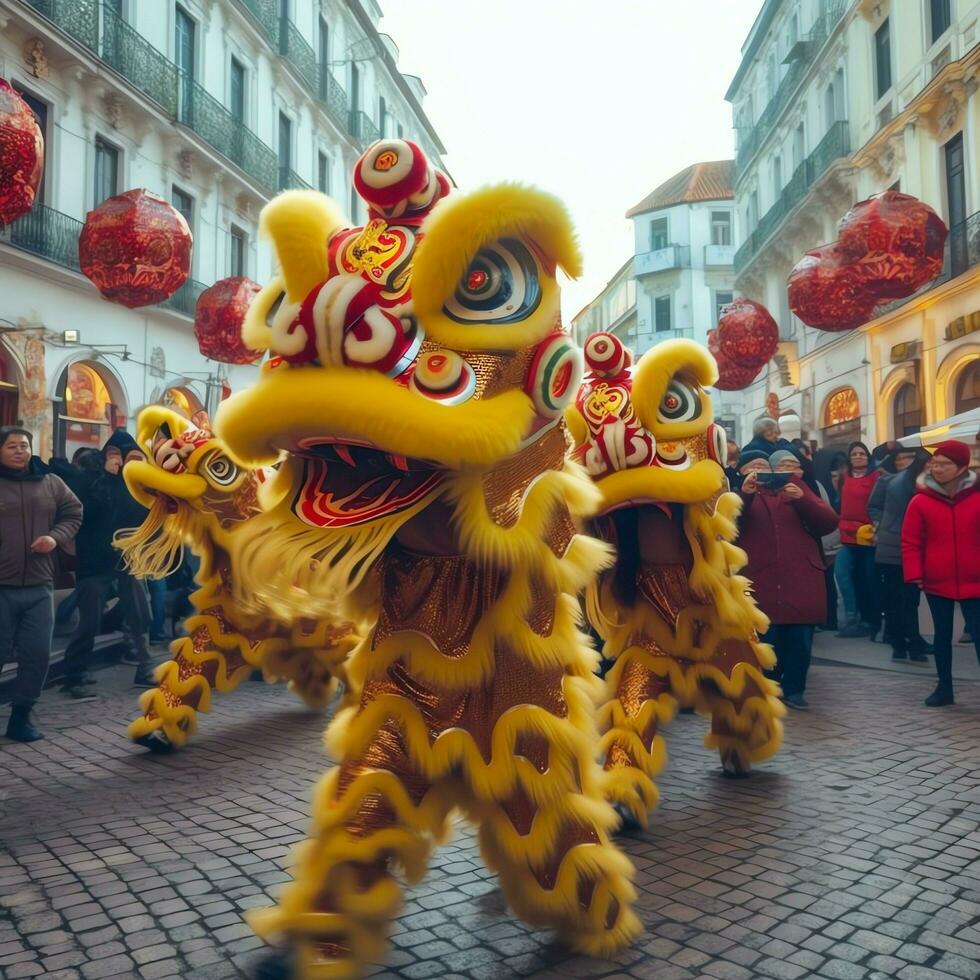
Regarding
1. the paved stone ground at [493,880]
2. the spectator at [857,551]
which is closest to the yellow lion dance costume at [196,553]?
the paved stone ground at [493,880]

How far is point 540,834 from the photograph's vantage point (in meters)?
2.31

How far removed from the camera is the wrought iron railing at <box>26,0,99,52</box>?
13086 millimetres

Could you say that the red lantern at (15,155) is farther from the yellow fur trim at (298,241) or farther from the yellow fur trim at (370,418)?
the yellow fur trim at (370,418)

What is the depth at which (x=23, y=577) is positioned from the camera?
5.23 metres

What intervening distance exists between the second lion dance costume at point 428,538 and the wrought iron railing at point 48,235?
474 inches

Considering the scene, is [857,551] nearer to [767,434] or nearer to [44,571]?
[767,434]

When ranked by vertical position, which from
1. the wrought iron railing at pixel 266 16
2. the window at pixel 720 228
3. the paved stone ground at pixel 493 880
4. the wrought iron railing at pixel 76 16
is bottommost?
the paved stone ground at pixel 493 880

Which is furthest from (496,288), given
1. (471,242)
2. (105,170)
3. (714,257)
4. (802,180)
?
(714,257)

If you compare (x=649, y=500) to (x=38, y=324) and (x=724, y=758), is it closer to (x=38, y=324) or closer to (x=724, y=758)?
(x=724, y=758)

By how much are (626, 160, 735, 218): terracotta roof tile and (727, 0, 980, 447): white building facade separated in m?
11.7

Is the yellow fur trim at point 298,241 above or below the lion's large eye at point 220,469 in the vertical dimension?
above

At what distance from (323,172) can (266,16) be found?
15.3ft

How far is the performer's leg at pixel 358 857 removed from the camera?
2.09 m

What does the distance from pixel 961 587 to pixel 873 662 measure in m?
2.13
